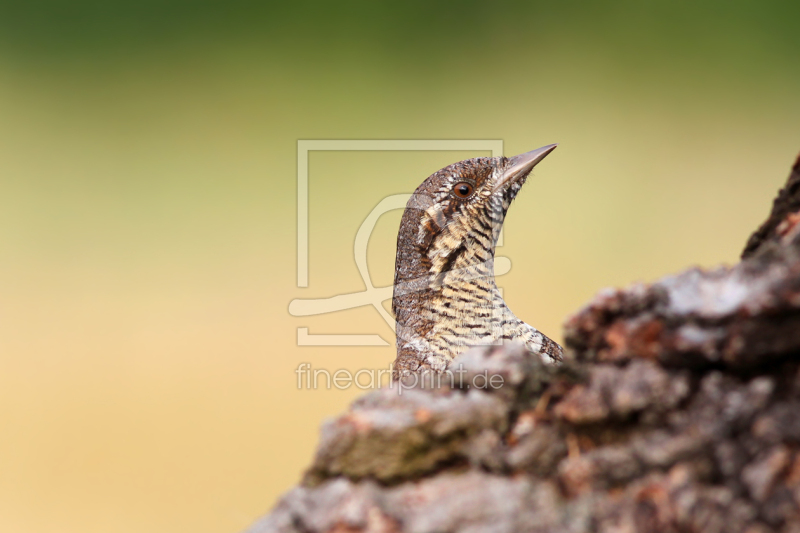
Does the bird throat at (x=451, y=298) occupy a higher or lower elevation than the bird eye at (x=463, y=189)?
lower

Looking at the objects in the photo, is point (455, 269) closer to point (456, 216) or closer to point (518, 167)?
point (456, 216)

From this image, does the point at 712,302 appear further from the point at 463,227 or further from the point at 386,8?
the point at 386,8

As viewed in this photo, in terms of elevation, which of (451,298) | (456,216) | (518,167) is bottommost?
(451,298)

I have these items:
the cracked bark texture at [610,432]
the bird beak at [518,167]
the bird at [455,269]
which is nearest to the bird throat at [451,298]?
the bird at [455,269]

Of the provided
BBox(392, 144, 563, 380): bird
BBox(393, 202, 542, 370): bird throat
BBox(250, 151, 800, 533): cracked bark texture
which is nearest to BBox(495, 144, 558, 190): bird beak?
BBox(392, 144, 563, 380): bird

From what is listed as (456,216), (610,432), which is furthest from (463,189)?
(610,432)

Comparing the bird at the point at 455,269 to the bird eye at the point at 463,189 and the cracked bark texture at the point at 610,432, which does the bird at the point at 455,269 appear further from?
the cracked bark texture at the point at 610,432
